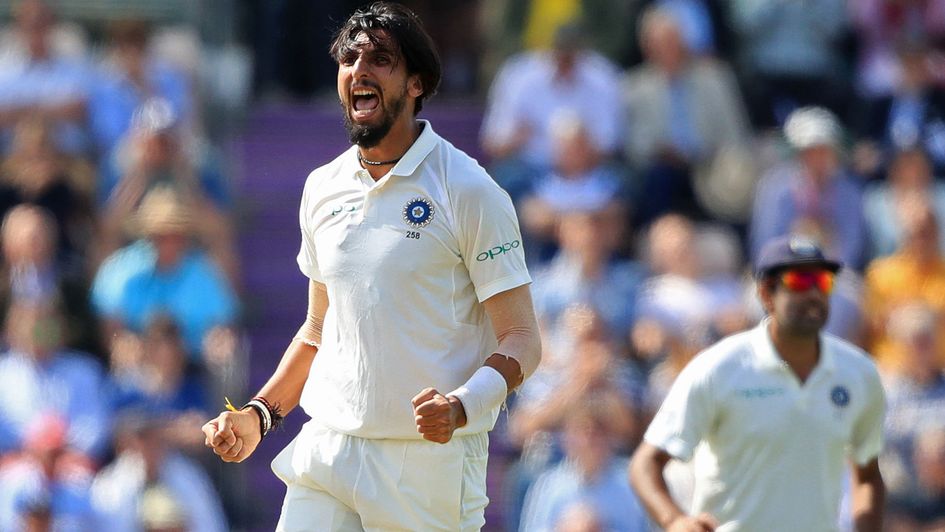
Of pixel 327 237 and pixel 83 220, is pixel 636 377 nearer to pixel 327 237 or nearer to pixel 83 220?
pixel 83 220

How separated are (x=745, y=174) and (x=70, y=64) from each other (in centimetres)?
477

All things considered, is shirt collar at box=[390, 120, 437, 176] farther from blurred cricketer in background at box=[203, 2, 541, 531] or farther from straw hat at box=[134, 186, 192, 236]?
straw hat at box=[134, 186, 192, 236]

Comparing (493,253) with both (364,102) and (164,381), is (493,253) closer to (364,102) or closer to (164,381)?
(364,102)

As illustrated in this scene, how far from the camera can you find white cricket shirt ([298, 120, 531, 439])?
5.25 meters

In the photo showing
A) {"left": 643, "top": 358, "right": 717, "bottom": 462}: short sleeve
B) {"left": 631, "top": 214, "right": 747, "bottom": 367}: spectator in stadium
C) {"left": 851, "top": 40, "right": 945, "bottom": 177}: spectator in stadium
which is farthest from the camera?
{"left": 851, "top": 40, "right": 945, "bottom": 177}: spectator in stadium

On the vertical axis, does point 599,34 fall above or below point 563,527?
above

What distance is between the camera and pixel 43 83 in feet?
40.1

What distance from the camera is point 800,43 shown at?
13.0m

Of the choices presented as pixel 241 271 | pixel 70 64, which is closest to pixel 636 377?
pixel 241 271

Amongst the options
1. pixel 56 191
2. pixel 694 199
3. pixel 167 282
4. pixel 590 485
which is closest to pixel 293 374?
pixel 590 485

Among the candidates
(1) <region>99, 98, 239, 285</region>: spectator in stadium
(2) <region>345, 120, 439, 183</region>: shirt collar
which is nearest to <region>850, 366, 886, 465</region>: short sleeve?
(2) <region>345, 120, 439, 183</region>: shirt collar

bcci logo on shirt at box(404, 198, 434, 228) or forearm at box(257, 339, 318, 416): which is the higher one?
bcci logo on shirt at box(404, 198, 434, 228)

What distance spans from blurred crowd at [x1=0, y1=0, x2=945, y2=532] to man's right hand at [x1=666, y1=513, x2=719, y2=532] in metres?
2.78

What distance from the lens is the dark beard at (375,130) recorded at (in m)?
5.32
